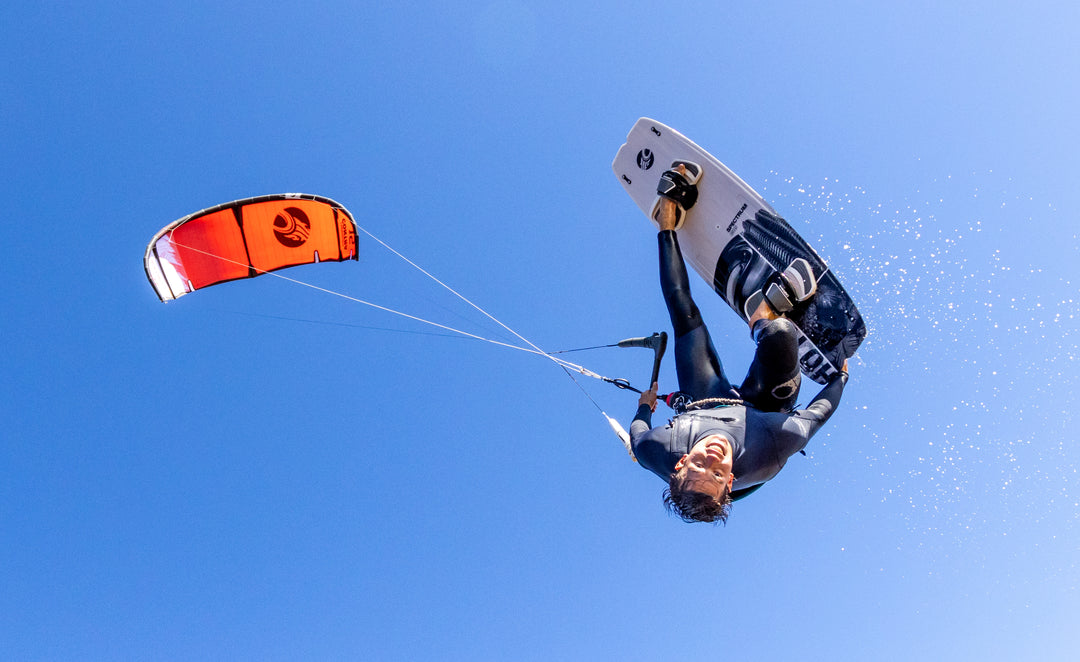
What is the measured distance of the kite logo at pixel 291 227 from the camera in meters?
8.48

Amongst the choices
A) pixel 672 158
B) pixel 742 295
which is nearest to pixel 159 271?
pixel 672 158

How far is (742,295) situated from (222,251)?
19.2 ft

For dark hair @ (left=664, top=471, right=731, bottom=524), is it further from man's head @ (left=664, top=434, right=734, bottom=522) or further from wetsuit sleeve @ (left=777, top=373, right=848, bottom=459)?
wetsuit sleeve @ (left=777, top=373, right=848, bottom=459)

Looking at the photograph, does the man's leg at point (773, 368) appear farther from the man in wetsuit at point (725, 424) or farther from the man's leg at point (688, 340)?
the man's leg at point (688, 340)

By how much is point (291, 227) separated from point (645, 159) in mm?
4237

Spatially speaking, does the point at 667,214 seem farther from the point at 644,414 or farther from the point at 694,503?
the point at 694,503

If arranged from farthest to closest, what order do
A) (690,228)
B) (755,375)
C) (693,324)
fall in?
1. (690,228)
2. (693,324)
3. (755,375)

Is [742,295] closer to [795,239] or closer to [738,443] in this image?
[795,239]

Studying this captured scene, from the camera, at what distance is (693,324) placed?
5297mm

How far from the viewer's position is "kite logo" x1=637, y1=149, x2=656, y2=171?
276 inches

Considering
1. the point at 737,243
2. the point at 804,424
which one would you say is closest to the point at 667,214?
the point at 737,243

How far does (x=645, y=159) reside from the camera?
7.05 metres

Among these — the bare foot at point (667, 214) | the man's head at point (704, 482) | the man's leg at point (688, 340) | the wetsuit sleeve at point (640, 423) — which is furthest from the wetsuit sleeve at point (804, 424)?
the bare foot at point (667, 214)

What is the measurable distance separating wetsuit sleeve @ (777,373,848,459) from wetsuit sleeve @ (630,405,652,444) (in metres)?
0.85
